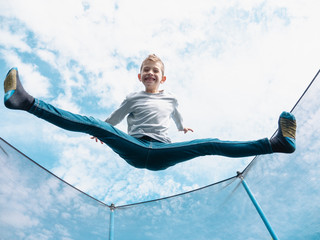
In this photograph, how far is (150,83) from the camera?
1694mm

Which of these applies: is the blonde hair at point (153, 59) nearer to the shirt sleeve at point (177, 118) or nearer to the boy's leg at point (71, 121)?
the shirt sleeve at point (177, 118)

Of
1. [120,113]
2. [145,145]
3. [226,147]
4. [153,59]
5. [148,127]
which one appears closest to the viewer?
[226,147]

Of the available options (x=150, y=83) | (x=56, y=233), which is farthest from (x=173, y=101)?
(x=56, y=233)

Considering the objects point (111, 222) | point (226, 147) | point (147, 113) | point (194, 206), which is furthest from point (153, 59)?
point (111, 222)

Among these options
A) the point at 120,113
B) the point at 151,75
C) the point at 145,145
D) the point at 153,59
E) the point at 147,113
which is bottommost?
the point at 145,145

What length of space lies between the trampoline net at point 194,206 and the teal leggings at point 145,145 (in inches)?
28.2

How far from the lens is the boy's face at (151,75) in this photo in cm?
170

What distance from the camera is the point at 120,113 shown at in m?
1.63

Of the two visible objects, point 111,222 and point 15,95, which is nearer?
point 15,95

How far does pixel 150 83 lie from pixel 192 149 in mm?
653

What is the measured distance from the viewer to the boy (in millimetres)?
984

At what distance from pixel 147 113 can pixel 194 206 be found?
3.51 feet

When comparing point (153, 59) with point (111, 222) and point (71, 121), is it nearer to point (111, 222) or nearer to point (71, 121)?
point (71, 121)

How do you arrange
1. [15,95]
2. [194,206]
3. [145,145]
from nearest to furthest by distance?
[15,95]
[145,145]
[194,206]
